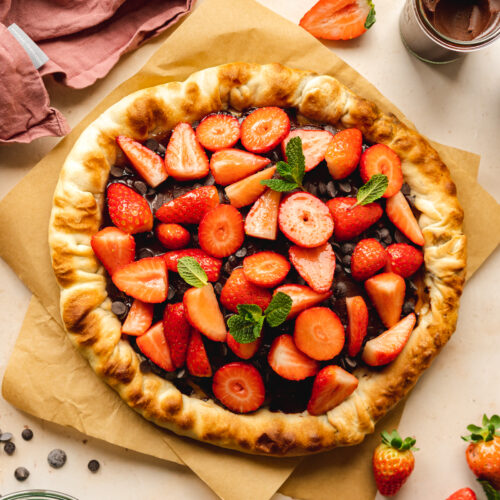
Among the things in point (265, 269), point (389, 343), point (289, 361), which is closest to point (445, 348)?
point (389, 343)

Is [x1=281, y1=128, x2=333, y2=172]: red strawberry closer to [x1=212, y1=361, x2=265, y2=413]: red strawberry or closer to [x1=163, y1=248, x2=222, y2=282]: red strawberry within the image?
[x1=163, y1=248, x2=222, y2=282]: red strawberry

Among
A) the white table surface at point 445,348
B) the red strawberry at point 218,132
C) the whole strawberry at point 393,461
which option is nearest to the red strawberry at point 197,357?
the white table surface at point 445,348

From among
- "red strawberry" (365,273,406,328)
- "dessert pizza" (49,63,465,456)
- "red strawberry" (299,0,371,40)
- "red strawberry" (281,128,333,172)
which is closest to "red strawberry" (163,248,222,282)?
"dessert pizza" (49,63,465,456)

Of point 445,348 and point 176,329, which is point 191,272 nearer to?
point 176,329

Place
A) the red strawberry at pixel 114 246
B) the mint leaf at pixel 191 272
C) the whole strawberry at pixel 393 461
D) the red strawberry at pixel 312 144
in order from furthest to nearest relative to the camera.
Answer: the whole strawberry at pixel 393 461 → the red strawberry at pixel 312 144 → the red strawberry at pixel 114 246 → the mint leaf at pixel 191 272

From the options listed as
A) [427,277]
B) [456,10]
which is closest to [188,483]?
[427,277]

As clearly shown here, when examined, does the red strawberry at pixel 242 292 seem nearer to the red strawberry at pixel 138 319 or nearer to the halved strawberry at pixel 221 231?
the halved strawberry at pixel 221 231

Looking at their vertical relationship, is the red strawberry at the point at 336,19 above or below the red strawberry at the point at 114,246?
above
